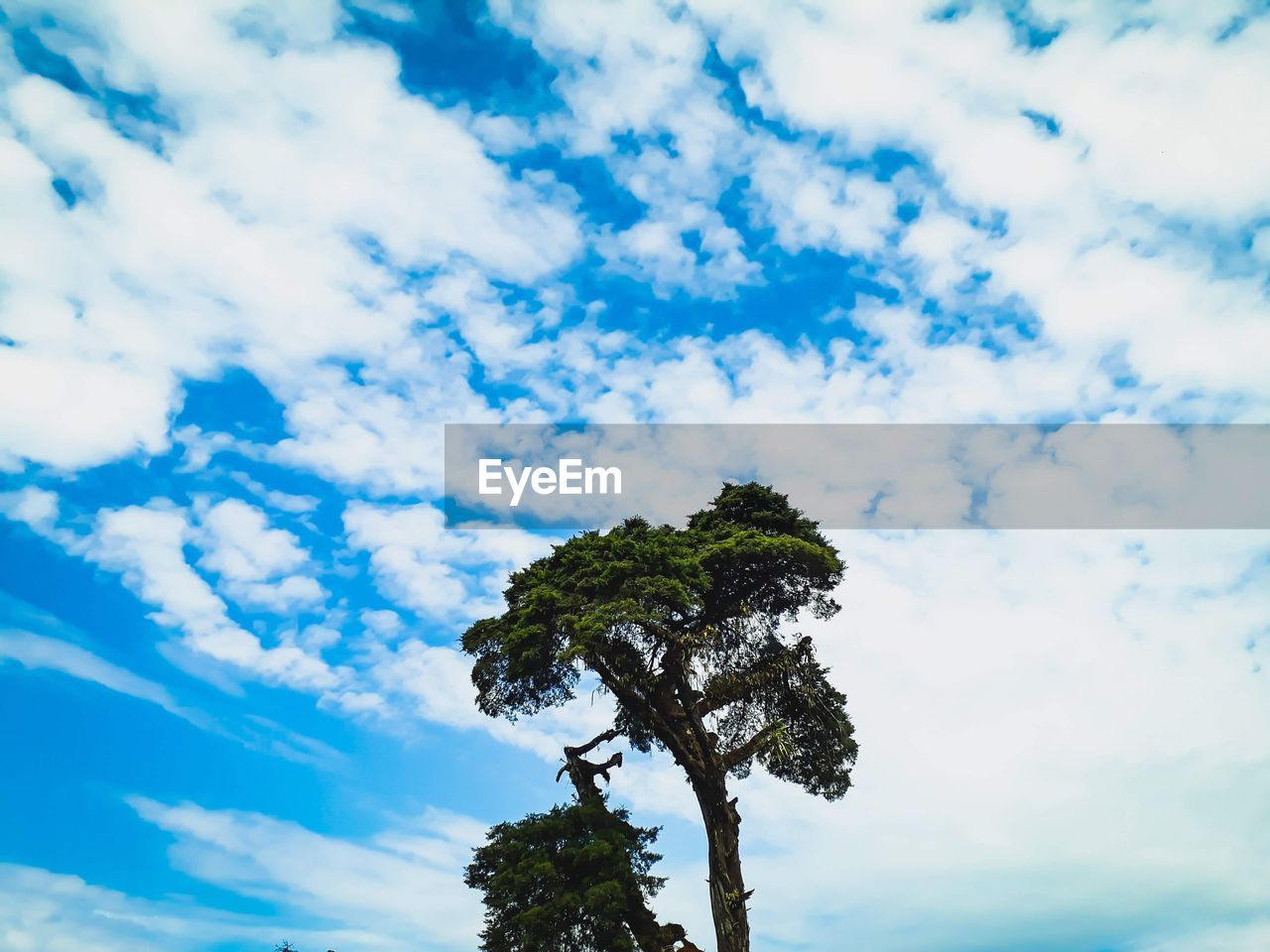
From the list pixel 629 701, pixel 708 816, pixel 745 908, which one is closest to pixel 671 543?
pixel 629 701

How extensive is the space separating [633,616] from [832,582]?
7845 millimetres

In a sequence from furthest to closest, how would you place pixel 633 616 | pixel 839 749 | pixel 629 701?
pixel 839 749 → pixel 629 701 → pixel 633 616

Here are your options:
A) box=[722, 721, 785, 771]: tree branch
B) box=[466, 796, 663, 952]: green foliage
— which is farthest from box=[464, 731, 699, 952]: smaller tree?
box=[722, 721, 785, 771]: tree branch

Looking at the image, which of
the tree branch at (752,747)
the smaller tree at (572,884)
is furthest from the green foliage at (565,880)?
the tree branch at (752,747)

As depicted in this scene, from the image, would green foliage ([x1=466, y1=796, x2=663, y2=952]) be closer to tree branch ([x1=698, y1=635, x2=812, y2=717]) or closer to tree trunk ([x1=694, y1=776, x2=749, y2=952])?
tree trunk ([x1=694, y1=776, x2=749, y2=952])

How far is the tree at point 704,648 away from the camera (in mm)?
26234

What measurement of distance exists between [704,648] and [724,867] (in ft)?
20.5

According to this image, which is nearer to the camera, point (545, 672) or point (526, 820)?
point (526, 820)

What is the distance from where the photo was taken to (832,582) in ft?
96.9

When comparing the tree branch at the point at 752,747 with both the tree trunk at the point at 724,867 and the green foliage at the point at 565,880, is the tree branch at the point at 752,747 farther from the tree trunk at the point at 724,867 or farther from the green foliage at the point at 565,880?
the green foliage at the point at 565,880

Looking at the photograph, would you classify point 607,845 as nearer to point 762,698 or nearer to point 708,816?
point 708,816

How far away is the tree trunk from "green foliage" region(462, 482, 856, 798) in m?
0.98

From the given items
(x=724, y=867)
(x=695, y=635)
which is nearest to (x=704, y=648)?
(x=695, y=635)

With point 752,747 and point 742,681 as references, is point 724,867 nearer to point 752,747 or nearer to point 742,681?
point 752,747
